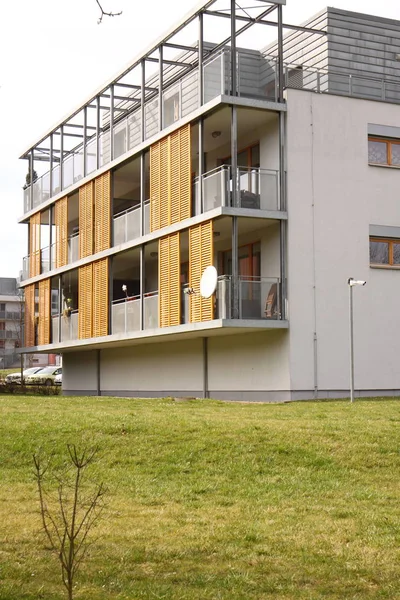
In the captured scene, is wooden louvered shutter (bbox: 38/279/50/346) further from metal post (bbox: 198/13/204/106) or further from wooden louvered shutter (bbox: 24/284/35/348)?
metal post (bbox: 198/13/204/106)

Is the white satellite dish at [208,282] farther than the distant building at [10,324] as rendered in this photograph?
No

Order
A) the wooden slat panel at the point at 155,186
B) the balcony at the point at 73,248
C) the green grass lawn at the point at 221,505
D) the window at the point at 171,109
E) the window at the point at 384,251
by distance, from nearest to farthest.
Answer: the green grass lawn at the point at 221,505 < the window at the point at 384,251 < the window at the point at 171,109 < the wooden slat panel at the point at 155,186 < the balcony at the point at 73,248

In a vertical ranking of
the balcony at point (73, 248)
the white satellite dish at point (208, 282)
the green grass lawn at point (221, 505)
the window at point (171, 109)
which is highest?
the window at point (171, 109)

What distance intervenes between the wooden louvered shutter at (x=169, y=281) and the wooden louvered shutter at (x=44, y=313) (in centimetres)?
1153

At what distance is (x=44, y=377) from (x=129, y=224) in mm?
33307

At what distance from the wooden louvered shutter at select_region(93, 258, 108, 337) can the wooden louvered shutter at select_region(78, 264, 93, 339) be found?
0.45m

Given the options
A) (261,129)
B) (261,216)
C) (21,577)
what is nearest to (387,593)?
(21,577)

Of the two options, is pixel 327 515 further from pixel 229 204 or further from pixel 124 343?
pixel 124 343

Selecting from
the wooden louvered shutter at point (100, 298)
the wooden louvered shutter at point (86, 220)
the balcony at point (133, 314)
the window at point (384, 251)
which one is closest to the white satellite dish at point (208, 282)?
the balcony at point (133, 314)

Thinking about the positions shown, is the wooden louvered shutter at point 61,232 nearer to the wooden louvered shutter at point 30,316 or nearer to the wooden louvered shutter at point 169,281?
the wooden louvered shutter at point 30,316

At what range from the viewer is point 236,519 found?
32.9 feet

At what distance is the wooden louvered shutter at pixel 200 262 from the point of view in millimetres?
26334

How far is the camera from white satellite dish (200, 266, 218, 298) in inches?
1005

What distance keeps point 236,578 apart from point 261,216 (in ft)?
61.6
